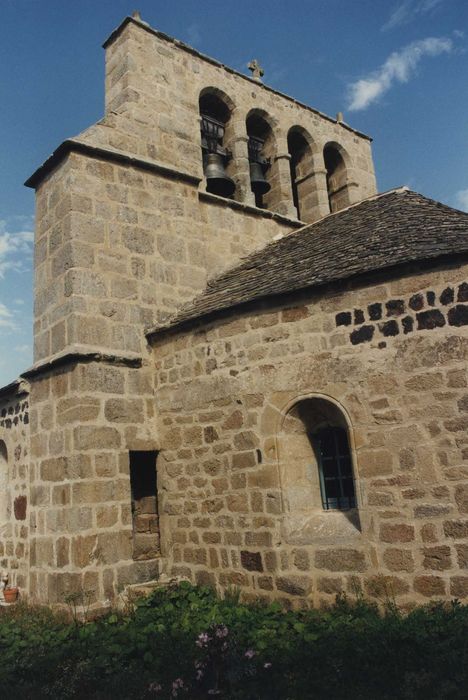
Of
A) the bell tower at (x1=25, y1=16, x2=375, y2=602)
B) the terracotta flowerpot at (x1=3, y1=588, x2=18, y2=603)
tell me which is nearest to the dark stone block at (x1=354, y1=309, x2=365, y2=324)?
the bell tower at (x1=25, y1=16, x2=375, y2=602)

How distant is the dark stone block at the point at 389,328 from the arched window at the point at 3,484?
6.40 meters

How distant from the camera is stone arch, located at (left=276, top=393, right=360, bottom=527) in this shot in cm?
622

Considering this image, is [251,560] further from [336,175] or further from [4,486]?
[336,175]

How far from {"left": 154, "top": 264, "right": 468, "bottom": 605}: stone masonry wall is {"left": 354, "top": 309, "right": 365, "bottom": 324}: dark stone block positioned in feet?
0.04

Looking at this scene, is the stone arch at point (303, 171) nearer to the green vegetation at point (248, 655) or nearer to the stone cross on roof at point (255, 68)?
the stone cross on roof at point (255, 68)

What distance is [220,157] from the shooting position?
10078 mm

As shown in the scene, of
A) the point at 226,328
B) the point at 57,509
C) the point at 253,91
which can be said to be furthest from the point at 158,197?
the point at 57,509

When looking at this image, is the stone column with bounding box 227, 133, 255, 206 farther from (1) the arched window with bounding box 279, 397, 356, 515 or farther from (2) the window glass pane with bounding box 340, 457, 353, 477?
(2) the window glass pane with bounding box 340, 457, 353, 477

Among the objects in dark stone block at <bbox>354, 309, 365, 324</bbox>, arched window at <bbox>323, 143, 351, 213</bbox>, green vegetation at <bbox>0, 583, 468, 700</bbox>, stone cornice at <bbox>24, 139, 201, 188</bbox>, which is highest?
arched window at <bbox>323, 143, 351, 213</bbox>

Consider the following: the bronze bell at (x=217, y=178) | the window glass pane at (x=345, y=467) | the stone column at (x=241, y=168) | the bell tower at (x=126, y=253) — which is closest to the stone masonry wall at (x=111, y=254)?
the bell tower at (x=126, y=253)

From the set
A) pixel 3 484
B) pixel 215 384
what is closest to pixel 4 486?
pixel 3 484

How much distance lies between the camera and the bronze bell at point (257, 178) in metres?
10.3

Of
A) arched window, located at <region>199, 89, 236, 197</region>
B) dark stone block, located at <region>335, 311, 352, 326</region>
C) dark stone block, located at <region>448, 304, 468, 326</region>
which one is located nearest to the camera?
dark stone block, located at <region>448, 304, 468, 326</region>

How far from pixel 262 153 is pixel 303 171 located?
1.00 metres
